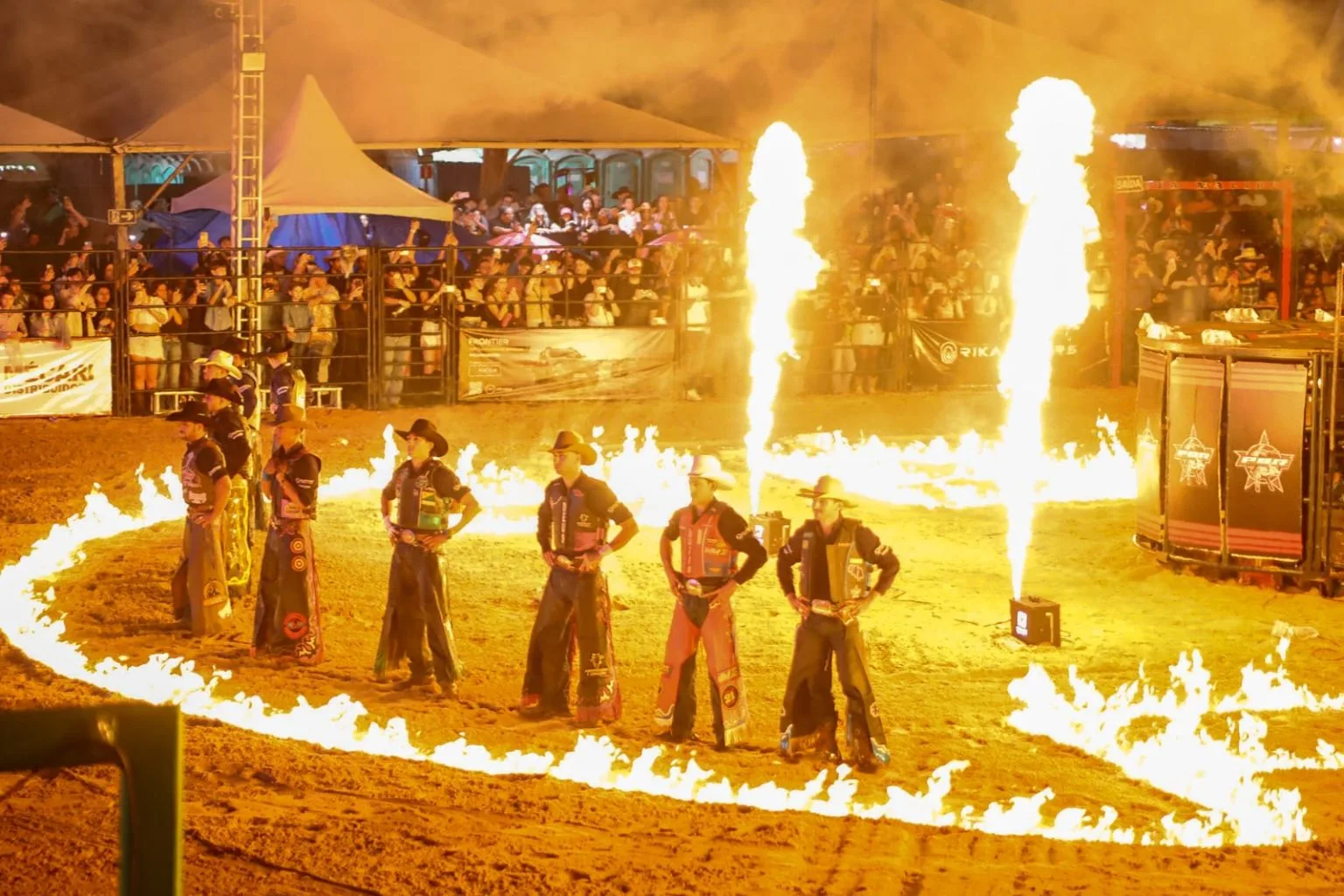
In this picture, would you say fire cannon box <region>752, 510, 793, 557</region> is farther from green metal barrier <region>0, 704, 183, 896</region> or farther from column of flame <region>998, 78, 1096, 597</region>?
green metal barrier <region>0, 704, 183, 896</region>

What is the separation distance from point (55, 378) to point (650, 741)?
1320 cm

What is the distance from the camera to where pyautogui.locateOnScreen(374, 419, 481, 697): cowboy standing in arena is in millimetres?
10000

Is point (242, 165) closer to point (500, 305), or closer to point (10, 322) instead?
point (10, 322)

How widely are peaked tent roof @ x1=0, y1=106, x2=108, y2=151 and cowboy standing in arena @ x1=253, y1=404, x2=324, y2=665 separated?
12.4m

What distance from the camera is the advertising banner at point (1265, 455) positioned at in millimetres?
13055

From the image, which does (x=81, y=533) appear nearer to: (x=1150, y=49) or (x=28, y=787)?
(x=28, y=787)

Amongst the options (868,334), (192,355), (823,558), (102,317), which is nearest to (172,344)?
(192,355)

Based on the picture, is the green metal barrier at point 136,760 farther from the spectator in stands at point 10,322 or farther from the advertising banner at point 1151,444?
the spectator in stands at point 10,322

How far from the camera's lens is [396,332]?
2164 cm

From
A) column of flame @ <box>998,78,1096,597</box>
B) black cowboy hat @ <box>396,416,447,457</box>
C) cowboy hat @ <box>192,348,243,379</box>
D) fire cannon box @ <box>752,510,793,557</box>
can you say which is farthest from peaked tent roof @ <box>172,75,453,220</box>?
black cowboy hat @ <box>396,416,447,457</box>

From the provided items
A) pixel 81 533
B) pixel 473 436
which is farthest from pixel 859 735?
pixel 473 436

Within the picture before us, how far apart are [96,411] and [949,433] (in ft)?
34.5

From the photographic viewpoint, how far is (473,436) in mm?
20062

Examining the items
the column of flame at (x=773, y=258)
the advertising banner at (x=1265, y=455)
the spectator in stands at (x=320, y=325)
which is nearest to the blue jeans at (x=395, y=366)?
the spectator in stands at (x=320, y=325)
